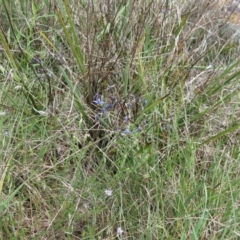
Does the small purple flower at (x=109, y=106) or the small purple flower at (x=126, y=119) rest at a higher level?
the small purple flower at (x=126, y=119)

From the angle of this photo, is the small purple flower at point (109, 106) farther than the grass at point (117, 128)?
Yes

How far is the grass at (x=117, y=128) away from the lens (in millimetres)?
1318

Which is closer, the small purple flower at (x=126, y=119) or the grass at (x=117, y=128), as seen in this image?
the grass at (x=117, y=128)

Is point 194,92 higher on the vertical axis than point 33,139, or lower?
higher

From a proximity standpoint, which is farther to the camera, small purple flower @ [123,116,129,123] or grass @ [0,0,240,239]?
small purple flower @ [123,116,129,123]

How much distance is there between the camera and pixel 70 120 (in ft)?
4.97

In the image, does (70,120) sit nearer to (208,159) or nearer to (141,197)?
(141,197)

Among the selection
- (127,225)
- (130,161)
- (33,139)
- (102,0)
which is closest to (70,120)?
(33,139)

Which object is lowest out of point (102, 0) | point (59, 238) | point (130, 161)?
point (59, 238)

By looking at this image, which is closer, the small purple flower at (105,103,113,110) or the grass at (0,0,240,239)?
the grass at (0,0,240,239)

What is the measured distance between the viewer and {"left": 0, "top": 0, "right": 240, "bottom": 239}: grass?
4.33ft

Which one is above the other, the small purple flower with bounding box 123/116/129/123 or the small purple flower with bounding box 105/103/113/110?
the small purple flower with bounding box 123/116/129/123

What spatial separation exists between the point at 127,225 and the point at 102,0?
2.75ft

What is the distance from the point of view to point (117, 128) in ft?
4.87
